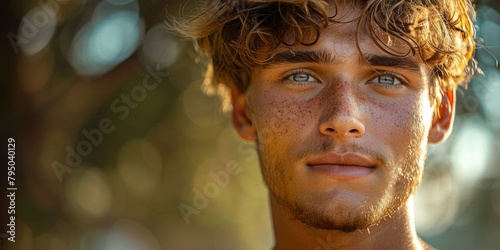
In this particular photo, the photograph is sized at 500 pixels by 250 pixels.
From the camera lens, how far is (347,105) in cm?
367

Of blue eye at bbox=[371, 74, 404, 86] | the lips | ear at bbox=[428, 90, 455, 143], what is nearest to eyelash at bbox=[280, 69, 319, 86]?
blue eye at bbox=[371, 74, 404, 86]

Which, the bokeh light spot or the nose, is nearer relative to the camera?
the nose

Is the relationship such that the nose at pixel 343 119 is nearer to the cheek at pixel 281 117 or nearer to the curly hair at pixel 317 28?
the cheek at pixel 281 117

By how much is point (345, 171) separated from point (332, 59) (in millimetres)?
501

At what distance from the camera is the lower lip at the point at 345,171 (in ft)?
11.9

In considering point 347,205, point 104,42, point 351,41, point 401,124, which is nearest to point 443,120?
point 401,124

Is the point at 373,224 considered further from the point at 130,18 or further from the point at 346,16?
the point at 130,18

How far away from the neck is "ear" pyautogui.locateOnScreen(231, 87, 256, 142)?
46 centimetres

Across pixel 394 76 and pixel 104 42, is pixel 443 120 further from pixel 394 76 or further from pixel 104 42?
pixel 104 42

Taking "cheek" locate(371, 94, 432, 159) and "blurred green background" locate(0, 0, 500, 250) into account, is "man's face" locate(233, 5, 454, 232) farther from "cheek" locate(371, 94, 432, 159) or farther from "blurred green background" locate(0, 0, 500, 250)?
"blurred green background" locate(0, 0, 500, 250)

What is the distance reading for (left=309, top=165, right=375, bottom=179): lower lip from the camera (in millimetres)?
3635

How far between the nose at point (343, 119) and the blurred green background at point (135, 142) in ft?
10.3

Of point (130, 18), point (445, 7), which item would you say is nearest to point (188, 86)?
point (130, 18)

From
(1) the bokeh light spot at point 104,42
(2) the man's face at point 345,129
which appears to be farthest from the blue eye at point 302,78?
(1) the bokeh light spot at point 104,42
